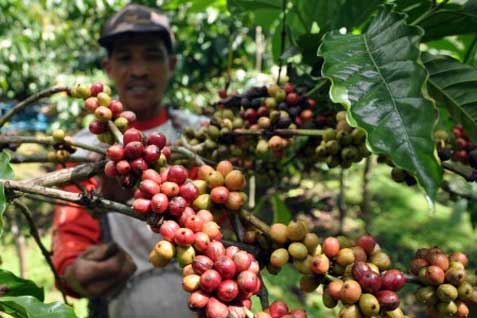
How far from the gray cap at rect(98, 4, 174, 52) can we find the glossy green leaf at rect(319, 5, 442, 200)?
1.35 meters

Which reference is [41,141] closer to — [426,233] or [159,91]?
[159,91]

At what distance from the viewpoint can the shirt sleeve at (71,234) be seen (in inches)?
72.2

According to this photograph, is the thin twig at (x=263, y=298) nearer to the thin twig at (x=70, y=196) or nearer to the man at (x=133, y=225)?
the thin twig at (x=70, y=196)

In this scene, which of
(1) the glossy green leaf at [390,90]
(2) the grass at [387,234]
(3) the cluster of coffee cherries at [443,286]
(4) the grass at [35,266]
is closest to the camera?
(1) the glossy green leaf at [390,90]

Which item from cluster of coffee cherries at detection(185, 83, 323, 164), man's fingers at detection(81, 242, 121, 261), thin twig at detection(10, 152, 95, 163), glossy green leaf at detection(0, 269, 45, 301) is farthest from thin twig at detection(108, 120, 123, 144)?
man's fingers at detection(81, 242, 121, 261)

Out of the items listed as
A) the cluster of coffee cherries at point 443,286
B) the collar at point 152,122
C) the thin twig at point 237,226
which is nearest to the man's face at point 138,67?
the collar at point 152,122

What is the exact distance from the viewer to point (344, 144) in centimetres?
100

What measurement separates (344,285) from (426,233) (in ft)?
21.2

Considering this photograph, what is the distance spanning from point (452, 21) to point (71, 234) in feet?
5.41

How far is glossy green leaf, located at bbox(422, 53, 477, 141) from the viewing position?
86 centimetres

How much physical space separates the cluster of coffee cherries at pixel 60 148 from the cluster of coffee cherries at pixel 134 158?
23 centimetres

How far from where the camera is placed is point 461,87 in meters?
0.88

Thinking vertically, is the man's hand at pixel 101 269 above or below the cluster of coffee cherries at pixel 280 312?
below

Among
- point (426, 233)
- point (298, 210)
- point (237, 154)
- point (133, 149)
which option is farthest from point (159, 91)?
point (426, 233)
